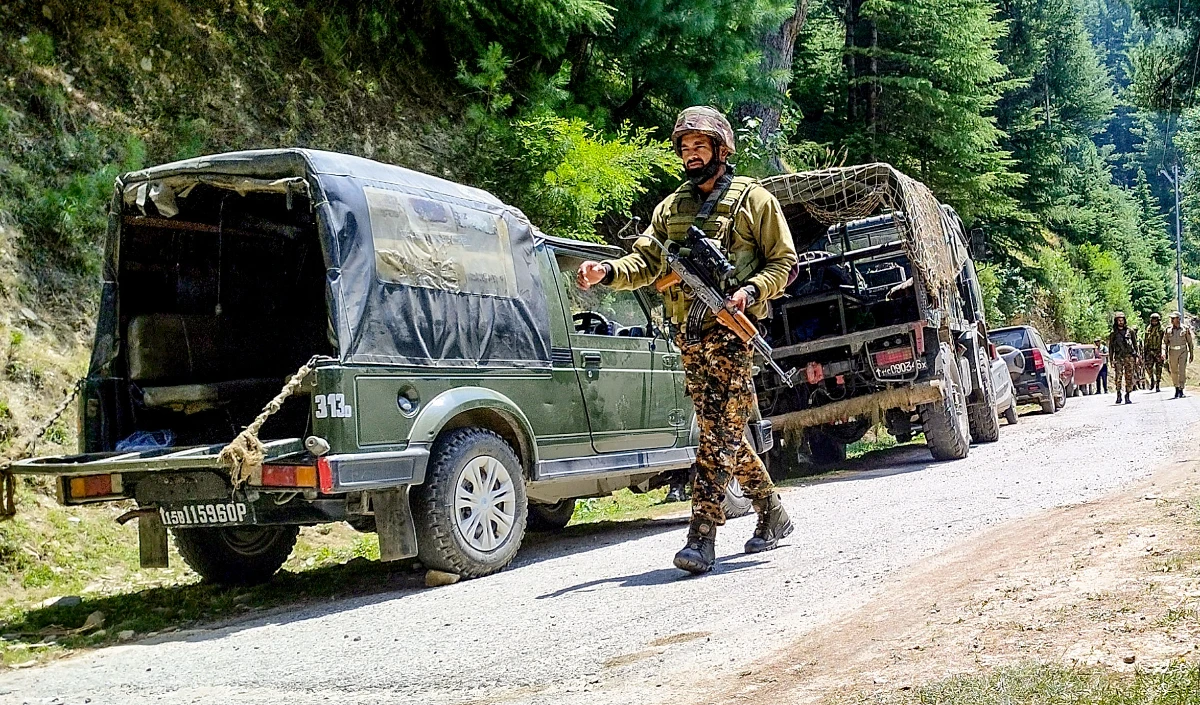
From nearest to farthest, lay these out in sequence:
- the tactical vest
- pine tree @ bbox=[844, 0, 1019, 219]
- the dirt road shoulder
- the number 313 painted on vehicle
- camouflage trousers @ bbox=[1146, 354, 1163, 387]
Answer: the dirt road shoulder → the number 313 painted on vehicle → the tactical vest → pine tree @ bbox=[844, 0, 1019, 219] → camouflage trousers @ bbox=[1146, 354, 1163, 387]

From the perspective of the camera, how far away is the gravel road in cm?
428

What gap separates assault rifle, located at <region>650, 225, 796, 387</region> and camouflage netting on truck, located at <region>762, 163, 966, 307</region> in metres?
5.88

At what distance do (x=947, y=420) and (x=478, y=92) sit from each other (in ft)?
21.2

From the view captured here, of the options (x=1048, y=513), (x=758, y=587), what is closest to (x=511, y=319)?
(x=758, y=587)

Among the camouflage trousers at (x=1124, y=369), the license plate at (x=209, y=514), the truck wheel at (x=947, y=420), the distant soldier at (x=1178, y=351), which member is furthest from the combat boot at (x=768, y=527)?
the distant soldier at (x=1178, y=351)


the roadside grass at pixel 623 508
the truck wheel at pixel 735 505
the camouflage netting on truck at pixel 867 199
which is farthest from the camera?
the camouflage netting on truck at pixel 867 199

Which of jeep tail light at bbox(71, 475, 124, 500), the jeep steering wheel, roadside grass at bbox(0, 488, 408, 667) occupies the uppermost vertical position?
the jeep steering wheel

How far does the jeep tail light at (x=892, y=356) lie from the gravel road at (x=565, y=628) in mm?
3519

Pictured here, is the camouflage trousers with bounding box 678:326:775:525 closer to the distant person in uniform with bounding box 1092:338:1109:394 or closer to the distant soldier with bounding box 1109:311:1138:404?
the distant soldier with bounding box 1109:311:1138:404

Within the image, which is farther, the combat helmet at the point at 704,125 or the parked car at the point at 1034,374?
the parked car at the point at 1034,374

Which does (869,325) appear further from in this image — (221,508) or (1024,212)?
(1024,212)

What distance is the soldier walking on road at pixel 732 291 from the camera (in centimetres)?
614

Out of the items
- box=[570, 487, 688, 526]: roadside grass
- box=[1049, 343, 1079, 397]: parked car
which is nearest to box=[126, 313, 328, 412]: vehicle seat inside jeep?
box=[570, 487, 688, 526]: roadside grass

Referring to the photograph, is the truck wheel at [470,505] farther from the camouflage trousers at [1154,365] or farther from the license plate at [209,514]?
the camouflage trousers at [1154,365]
